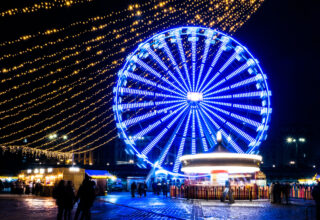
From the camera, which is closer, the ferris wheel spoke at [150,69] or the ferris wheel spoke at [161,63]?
the ferris wheel spoke at [150,69]

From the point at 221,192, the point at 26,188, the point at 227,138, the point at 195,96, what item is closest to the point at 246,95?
the point at 227,138

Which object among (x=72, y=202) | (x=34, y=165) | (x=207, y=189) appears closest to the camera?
(x=72, y=202)

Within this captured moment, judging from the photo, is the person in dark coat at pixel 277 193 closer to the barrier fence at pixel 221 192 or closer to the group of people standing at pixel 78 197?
the barrier fence at pixel 221 192

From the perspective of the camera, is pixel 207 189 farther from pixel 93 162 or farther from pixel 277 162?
pixel 277 162

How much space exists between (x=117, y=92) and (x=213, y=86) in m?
7.98

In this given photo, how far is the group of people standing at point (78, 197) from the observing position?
30.5 ft

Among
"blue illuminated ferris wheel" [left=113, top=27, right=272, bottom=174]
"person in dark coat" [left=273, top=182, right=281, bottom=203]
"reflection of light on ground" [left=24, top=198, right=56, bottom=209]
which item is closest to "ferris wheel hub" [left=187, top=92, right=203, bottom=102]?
"blue illuminated ferris wheel" [left=113, top=27, right=272, bottom=174]

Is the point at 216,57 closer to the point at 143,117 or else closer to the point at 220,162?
the point at 143,117

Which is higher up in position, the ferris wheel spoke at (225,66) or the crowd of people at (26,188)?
the ferris wheel spoke at (225,66)

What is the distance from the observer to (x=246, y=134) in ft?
92.1

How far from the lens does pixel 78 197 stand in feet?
30.8

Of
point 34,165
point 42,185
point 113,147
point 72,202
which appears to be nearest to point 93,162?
point 113,147

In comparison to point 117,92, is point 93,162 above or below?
below

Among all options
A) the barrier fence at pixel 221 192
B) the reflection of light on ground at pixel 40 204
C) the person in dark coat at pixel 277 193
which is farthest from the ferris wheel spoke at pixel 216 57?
the reflection of light on ground at pixel 40 204
